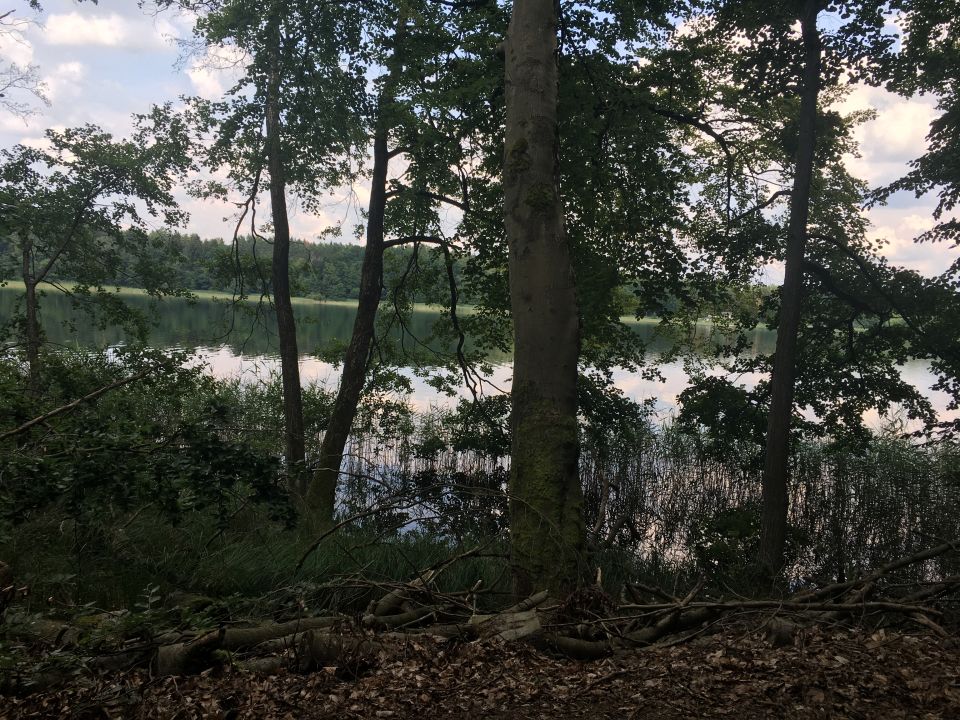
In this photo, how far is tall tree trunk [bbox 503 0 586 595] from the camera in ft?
15.1

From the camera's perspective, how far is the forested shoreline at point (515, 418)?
367 centimetres

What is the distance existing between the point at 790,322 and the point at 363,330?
682 cm

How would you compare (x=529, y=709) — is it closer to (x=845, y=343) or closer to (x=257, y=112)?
(x=845, y=343)

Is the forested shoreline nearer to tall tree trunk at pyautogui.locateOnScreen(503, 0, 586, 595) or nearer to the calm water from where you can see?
tall tree trunk at pyautogui.locateOnScreen(503, 0, 586, 595)

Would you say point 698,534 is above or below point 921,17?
below

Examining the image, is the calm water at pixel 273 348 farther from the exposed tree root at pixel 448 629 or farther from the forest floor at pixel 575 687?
the forest floor at pixel 575 687

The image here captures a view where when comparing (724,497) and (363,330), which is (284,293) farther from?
(724,497)

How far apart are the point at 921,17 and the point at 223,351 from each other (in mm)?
24825

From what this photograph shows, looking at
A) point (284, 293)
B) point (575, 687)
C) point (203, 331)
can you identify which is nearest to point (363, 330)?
point (284, 293)

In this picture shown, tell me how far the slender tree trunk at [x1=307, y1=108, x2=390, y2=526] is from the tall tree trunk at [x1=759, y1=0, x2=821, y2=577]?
6473mm


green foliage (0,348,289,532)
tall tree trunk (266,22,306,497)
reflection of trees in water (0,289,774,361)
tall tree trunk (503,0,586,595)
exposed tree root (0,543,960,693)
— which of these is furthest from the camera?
reflection of trees in water (0,289,774,361)

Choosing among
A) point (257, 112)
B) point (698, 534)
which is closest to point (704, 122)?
point (698, 534)

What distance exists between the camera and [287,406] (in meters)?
12.5

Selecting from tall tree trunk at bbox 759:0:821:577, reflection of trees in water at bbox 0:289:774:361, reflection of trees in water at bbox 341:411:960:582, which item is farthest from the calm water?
tall tree trunk at bbox 759:0:821:577
